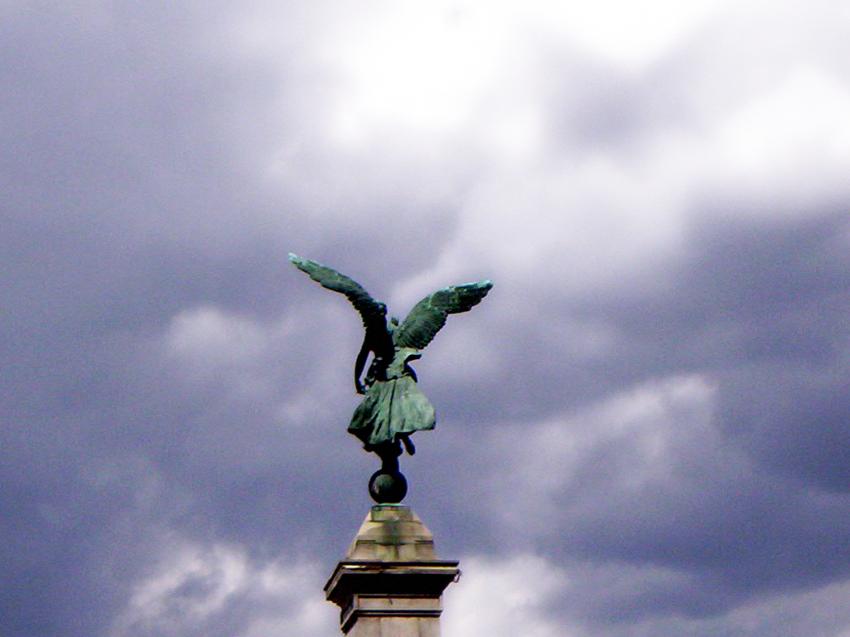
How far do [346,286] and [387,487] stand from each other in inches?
142

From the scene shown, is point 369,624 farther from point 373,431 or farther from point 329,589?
point 373,431

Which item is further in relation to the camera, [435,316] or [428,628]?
[435,316]

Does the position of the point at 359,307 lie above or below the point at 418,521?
above

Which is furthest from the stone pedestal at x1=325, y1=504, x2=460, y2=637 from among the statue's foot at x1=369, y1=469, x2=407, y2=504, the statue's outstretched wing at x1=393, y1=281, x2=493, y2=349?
the statue's outstretched wing at x1=393, y1=281, x2=493, y2=349

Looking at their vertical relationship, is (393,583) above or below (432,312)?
below

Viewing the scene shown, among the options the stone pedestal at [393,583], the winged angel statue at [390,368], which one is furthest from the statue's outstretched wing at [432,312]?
the stone pedestal at [393,583]

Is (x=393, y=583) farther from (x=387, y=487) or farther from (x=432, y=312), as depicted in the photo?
(x=432, y=312)

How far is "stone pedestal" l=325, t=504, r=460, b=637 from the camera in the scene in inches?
1291

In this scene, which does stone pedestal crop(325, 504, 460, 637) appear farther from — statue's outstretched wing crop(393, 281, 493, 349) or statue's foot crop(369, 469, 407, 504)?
statue's outstretched wing crop(393, 281, 493, 349)

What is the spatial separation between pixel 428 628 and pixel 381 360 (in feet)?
16.5

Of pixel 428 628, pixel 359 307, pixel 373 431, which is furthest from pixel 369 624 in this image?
pixel 359 307

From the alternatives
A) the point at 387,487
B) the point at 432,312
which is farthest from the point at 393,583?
the point at 432,312

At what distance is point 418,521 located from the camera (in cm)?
3356

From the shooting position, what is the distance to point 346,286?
1346 inches
